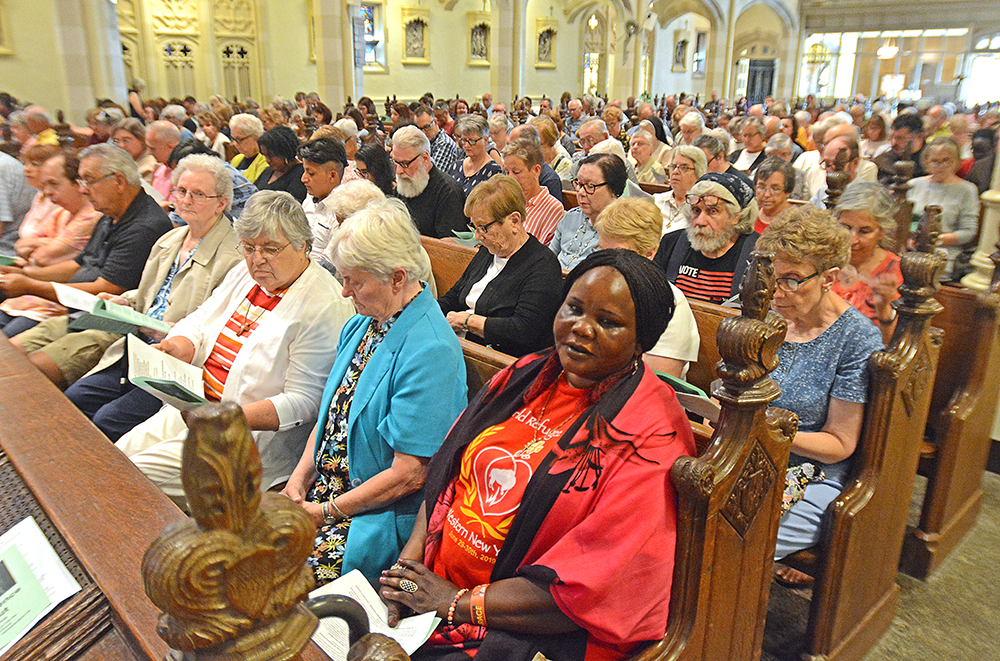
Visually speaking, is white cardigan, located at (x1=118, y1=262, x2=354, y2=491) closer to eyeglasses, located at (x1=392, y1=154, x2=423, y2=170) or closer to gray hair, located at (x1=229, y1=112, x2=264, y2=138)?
eyeglasses, located at (x1=392, y1=154, x2=423, y2=170)

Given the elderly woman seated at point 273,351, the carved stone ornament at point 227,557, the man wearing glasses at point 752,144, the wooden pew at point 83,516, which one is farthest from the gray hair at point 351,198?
the man wearing glasses at point 752,144

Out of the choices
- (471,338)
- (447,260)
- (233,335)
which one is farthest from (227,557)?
(447,260)

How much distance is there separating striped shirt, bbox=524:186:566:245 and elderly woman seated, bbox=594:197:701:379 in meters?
1.82

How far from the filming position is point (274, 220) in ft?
8.36

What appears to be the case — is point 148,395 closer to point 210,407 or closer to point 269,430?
point 269,430

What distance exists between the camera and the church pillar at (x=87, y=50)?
38.5 feet

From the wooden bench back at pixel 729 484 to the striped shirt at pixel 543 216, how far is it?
3.05m

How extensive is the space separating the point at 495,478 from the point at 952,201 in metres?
4.45

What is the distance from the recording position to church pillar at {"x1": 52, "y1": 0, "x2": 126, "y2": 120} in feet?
38.5

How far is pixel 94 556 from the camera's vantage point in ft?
4.30

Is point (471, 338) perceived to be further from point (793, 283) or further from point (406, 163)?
point (406, 163)

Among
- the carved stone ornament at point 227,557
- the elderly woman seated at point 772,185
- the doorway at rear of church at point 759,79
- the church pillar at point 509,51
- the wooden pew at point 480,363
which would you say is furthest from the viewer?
the doorway at rear of church at point 759,79

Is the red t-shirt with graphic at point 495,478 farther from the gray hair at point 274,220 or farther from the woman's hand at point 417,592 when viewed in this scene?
the gray hair at point 274,220

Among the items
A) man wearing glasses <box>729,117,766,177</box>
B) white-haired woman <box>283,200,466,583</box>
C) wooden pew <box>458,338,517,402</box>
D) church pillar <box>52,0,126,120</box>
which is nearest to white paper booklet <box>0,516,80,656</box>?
white-haired woman <box>283,200,466,583</box>
